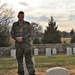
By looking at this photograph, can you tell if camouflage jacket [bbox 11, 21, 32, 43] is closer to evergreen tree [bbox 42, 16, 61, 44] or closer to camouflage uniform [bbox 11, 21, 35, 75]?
camouflage uniform [bbox 11, 21, 35, 75]

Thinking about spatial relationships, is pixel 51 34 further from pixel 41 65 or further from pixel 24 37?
pixel 24 37

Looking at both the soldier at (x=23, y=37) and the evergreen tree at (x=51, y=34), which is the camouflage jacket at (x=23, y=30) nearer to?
the soldier at (x=23, y=37)

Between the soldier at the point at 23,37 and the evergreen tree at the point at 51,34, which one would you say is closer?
the soldier at the point at 23,37

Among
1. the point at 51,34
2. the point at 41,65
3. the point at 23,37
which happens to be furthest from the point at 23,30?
the point at 51,34

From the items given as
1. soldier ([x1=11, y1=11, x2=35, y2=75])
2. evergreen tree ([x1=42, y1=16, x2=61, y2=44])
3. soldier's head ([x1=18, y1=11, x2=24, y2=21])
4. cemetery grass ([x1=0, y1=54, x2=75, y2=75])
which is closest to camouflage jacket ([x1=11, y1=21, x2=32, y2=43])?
soldier ([x1=11, y1=11, x2=35, y2=75])

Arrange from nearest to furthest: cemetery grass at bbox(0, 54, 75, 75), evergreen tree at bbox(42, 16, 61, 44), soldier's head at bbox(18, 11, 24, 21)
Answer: soldier's head at bbox(18, 11, 24, 21) < cemetery grass at bbox(0, 54, 75, 75) < evergreen tree at bbox(42, 16, 61, 44)

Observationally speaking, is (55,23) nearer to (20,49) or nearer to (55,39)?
(55,39)

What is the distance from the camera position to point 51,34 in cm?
4597

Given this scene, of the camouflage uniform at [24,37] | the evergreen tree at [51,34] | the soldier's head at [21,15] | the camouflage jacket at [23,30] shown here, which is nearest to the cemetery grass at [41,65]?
the camouflage uniform at [24,37]

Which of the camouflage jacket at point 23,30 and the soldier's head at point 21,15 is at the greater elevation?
the soldier's head at point 21,15

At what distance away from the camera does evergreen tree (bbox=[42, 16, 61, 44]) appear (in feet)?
145

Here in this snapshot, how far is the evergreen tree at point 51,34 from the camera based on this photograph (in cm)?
4423

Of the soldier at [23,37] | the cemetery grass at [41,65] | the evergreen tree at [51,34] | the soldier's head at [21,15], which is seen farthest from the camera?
the evergreen tree at [51,34]

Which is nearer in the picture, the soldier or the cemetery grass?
the soldier
